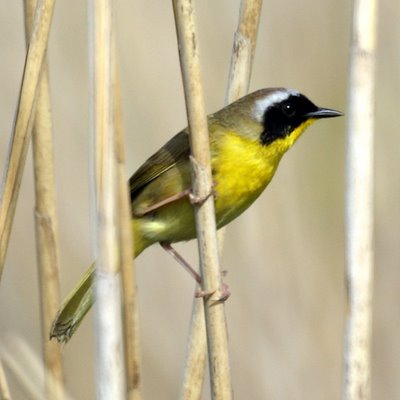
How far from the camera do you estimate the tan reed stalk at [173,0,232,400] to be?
60.9 inches

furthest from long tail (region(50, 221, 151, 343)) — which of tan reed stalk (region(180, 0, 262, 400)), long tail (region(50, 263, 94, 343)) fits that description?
tan reed stalk (region(180, 0, 262, 400))

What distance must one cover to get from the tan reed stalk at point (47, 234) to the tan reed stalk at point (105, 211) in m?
0.43

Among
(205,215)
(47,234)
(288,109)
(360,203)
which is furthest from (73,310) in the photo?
(288,109)

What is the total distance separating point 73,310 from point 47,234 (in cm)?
21

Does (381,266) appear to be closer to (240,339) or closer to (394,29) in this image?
(240,339)

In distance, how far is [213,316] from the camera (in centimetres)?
166

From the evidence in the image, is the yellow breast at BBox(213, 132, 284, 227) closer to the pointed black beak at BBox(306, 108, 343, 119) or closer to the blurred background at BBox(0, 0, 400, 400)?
the pointed black beak at BBox(306, 108, 343, 119)

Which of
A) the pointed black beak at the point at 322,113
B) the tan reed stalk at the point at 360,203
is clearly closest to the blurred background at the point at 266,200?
the pointed black beak at the point at 322,113

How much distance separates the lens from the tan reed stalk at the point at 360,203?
167 centimetres

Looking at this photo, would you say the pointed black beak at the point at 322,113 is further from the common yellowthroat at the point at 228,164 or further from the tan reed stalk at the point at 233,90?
the tan reed stalk at the point at 233,90

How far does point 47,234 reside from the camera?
6.28ft

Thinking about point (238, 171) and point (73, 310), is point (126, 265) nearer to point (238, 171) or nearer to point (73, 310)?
point (73, 310)

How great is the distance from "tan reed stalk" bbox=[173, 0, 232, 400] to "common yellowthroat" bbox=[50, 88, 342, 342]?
0.47 meters

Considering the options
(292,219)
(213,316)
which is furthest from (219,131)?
(213,316)
